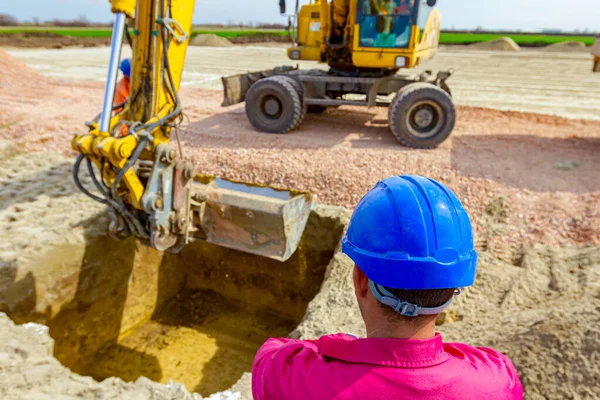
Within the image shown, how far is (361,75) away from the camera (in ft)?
28.0

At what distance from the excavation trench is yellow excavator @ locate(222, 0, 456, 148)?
3702 millimetres

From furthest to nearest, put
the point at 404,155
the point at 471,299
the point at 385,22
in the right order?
the point at 385,22 < the point at 404,155 < the point at 471,299

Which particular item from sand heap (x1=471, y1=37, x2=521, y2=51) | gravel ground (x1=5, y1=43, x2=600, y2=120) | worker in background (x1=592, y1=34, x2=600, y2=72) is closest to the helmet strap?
worker in background (x1=592, y1=34, x2=600, y2=72)

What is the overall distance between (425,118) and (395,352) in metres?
7.14

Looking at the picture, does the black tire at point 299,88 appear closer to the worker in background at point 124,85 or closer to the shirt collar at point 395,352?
the worker in background at point 124,85

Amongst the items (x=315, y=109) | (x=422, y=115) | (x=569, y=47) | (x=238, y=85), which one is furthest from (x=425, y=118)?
(x=569, y=47)

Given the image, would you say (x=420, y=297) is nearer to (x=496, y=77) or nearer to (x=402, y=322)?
(x=402, y=322)

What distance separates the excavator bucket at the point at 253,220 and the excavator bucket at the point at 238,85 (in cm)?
468

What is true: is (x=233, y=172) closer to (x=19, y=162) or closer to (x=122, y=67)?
(x=122, y=67)

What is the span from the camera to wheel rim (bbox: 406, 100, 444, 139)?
777 cm

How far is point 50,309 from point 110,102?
2072mm

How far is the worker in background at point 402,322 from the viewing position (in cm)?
115

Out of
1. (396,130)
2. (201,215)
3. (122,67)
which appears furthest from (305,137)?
(201,215)

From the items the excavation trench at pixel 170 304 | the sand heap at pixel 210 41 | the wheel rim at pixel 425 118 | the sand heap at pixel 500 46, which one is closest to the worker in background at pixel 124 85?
the excavation trench at pixel 170 304
